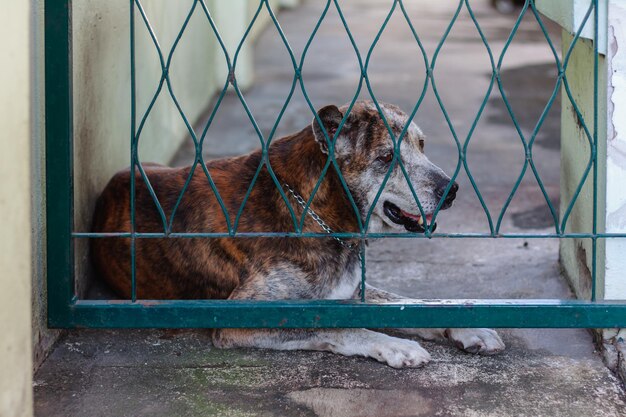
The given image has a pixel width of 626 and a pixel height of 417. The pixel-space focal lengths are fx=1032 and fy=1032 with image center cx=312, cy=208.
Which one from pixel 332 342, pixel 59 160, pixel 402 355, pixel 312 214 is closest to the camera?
pixel 59 160

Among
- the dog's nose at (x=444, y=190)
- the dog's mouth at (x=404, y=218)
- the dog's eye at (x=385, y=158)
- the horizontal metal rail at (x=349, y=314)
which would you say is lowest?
the horizontal metal rail at (x=349, y=314)

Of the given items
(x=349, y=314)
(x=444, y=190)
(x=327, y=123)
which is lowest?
(x=349, y=314)

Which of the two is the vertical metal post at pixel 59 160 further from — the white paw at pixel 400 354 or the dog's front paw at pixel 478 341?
the dog's front paw at pixel 478 341

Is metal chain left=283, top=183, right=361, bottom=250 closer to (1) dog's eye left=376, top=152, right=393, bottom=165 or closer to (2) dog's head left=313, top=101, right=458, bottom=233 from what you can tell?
(2) dog's head left=313, top=101, right=458, bottom=233

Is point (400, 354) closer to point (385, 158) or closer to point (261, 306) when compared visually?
point (261, 306)

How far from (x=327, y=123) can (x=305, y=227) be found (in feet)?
1.46

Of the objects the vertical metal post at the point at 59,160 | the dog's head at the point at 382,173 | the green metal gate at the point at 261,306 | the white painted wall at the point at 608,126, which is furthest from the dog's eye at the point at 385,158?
the vertical metal post at the point at 59,160

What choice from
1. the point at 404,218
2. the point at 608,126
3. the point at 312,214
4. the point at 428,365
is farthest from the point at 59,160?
the point at 608,126

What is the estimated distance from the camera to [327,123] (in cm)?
418

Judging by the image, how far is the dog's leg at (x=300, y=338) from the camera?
13.3 feet

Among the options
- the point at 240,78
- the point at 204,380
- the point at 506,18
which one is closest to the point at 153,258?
the point at 204,380

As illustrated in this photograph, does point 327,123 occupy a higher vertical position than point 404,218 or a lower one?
higher

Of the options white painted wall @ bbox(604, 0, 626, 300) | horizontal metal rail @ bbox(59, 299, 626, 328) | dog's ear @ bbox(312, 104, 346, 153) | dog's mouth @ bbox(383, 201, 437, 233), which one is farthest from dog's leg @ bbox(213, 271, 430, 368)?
white painted wall @ bbox(604, 0, 626, 300)

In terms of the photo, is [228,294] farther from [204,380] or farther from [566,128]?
[566,128]
